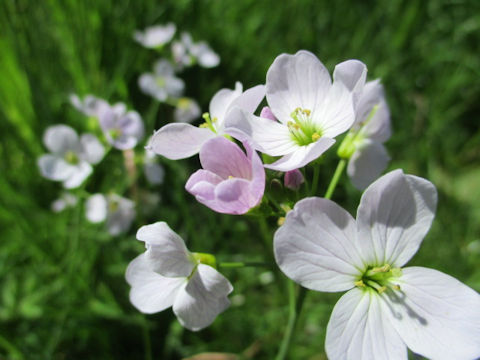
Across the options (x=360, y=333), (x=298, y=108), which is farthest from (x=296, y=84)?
(x=360, y=333)

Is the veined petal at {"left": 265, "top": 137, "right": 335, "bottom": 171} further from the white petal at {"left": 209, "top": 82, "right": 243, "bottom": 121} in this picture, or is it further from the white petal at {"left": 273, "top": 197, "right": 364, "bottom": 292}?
the white petal at {"left": 209, "top": 82, "right": 243, "bottom": 121}

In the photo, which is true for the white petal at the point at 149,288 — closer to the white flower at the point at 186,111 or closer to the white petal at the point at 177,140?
the white petal at the point at 177,140

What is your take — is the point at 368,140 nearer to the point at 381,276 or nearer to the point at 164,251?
the point at 381,276

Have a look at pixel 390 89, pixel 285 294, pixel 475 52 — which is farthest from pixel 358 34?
pixel 285 294

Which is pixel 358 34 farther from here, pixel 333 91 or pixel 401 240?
pixel 401 240

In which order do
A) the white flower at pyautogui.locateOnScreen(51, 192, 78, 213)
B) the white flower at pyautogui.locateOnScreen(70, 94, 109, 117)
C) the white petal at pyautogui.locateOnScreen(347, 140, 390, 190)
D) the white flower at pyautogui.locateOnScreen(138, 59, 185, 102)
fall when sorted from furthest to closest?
the white flower at pyautogui.locateOnScreen(138, 59, 185, 102)
the white flower at pyautogui.locateOnScreen(51, 192, 78, 213)
the white flower at pyautogui.locateOnScreen(70, 94, 109, 117)
the white petal at pyautogui.locateOnScreen(347, 140, 390, 190)

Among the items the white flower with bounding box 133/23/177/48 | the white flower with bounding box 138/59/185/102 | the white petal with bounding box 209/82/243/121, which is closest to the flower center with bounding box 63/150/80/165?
the white flower with bounding box 138/59/185/102

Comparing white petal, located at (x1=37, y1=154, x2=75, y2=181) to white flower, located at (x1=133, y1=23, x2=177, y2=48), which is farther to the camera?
white flower, located at (x1=133, y1=23, x2=177, y2=48)
